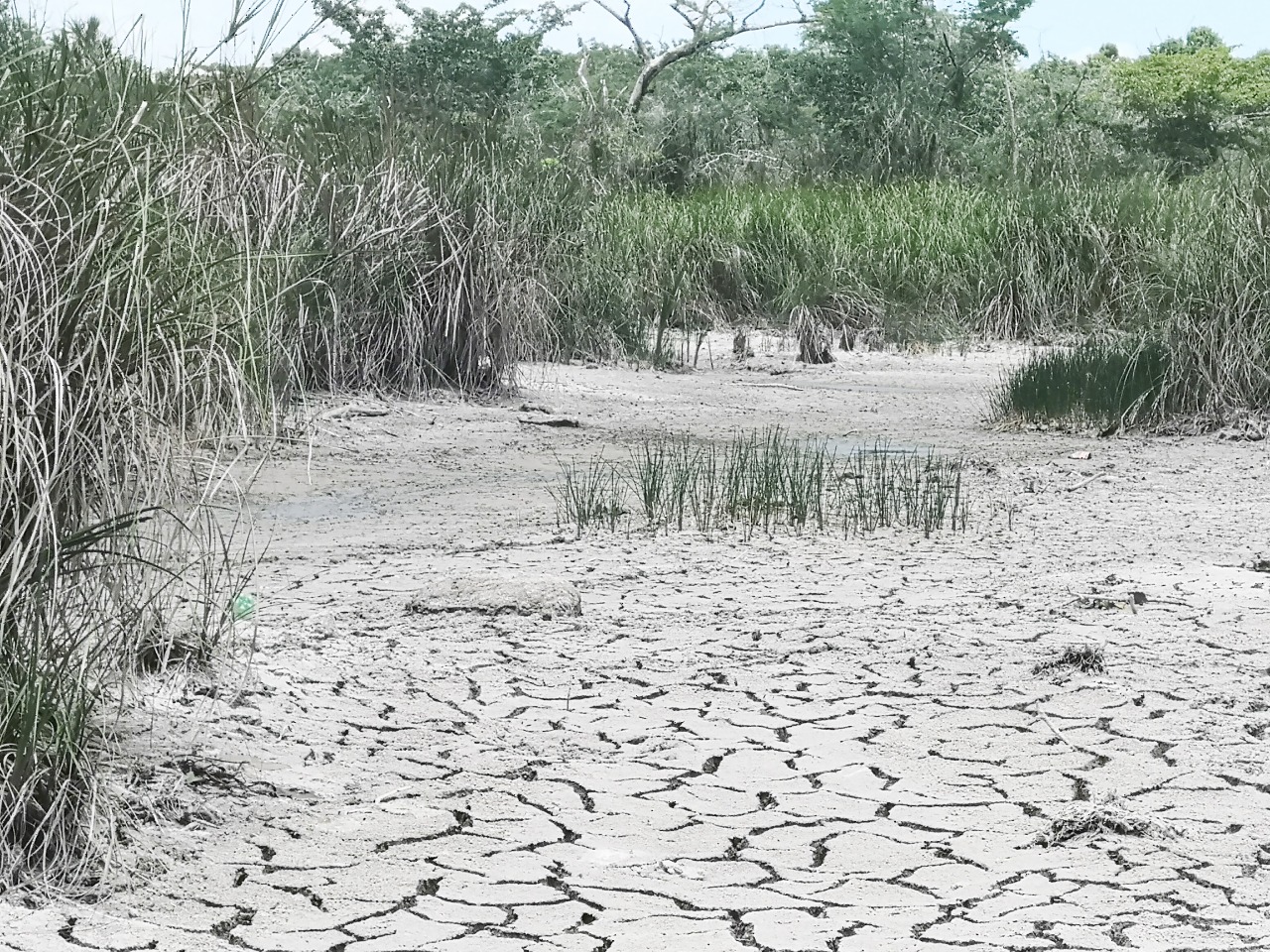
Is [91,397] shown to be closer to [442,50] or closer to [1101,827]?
[1101,827]

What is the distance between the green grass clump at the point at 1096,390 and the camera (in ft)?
33.4

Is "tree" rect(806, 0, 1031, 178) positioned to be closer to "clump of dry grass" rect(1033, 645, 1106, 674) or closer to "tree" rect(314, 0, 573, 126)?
"tree" rect(314, 0, 573, 126)

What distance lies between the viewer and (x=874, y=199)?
59.0ft

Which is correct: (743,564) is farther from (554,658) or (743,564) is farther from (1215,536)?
(1215,536)

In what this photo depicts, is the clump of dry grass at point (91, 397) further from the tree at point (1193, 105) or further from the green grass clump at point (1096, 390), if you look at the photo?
the tree at point (1193, 105)

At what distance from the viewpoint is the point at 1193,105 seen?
3350 cm

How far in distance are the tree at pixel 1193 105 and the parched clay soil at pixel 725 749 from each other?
2836cm

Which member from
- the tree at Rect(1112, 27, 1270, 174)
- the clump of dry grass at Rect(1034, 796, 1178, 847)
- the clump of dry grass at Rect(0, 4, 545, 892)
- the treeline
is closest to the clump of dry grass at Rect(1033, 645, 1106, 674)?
the clump of dry grass at Rect(1034, 796, 1178, 847)

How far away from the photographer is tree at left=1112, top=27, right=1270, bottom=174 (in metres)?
33.3

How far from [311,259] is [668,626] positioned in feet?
17.7

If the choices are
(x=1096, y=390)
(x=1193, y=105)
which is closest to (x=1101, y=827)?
(x=1096, y=390)

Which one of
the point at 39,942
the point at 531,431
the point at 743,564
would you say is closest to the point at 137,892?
the point at 39,942

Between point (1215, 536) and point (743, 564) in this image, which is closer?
point (743, 564)

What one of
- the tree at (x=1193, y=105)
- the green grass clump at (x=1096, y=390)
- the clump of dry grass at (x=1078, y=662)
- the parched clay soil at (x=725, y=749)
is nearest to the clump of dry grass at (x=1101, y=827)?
the parched clay soil at (x=725, y=749)
